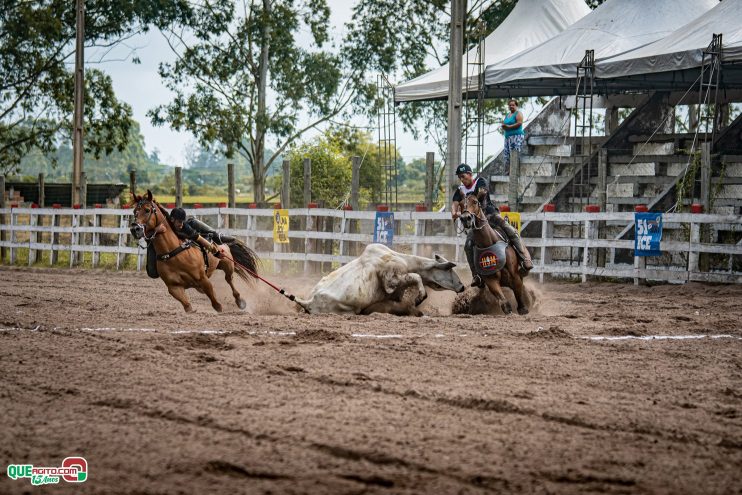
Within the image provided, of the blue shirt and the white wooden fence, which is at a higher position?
the blue shirt

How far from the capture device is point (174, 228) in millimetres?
12391

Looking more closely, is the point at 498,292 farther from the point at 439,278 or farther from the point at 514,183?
the point at 514,183

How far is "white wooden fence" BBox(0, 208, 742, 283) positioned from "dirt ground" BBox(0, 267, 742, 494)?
5025 mm

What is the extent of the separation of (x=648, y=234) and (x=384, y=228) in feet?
17.6

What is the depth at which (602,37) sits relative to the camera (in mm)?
21750

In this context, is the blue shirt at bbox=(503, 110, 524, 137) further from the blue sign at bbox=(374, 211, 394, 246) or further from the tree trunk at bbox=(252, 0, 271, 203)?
the tree trunk at bbox=(252, 0, 271, 203)

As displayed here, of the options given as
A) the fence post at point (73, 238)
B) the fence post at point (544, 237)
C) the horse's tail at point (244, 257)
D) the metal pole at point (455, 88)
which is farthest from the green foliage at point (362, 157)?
the horse's tail at point (244, 257)

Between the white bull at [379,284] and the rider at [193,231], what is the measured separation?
161 centimetres

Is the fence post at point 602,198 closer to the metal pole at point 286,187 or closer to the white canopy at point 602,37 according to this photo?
the white canopy at point 602,37

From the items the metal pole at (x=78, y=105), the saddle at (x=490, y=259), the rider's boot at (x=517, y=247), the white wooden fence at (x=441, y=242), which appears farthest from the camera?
the metal pole at (x=78, y=105)

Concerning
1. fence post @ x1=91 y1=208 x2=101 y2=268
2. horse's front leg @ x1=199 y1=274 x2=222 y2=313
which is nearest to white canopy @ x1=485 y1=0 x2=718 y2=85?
fence post @ x1=91 y1=208 x2=101 y2=268

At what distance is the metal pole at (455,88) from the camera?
64.0ft

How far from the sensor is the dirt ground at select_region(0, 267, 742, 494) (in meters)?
4.92

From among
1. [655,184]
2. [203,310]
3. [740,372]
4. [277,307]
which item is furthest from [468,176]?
[655,184]
